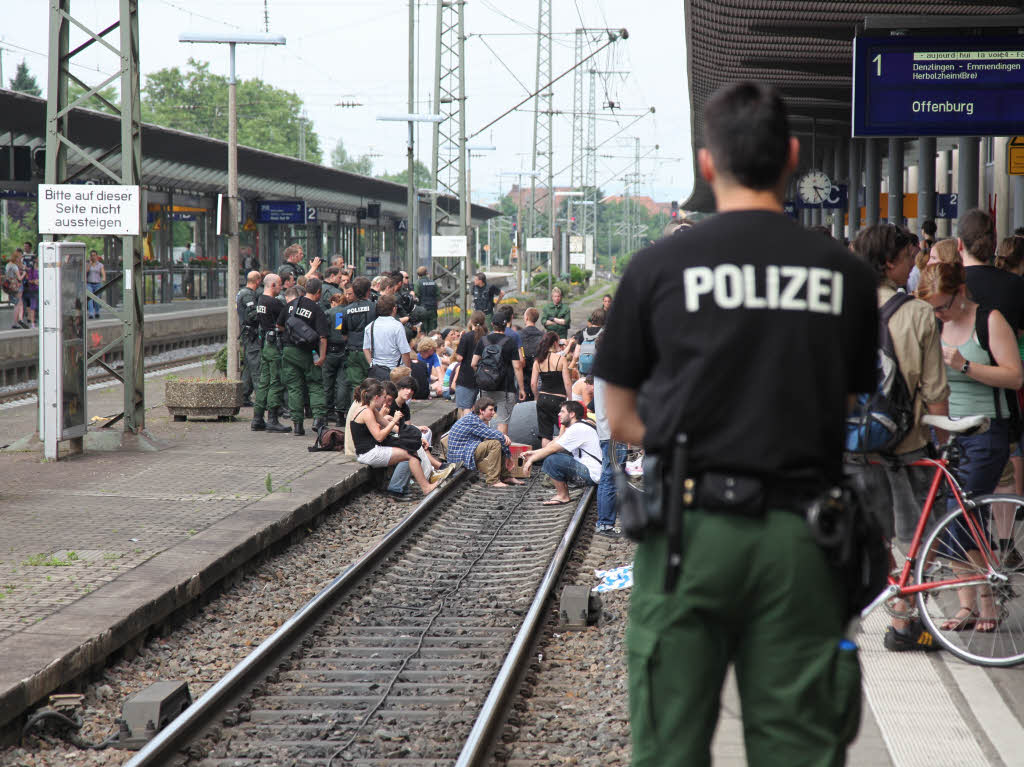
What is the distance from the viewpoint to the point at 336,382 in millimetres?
16547

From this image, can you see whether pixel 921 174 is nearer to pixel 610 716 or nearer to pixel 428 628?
pixel 428 628

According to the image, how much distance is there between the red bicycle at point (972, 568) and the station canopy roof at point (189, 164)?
12.6 metres

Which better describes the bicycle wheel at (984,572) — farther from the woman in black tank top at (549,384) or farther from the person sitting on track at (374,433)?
the woman in black tank top at (549,384)

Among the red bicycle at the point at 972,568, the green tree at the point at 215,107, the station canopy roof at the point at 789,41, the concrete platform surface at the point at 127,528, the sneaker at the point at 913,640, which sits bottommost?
the concrete platform surface at the point at 127,528

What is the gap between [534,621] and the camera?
8258 millimetres

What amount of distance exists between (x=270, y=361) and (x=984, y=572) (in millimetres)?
10759

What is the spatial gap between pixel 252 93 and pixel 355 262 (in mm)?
58585

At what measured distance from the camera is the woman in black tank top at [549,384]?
48.8 feet

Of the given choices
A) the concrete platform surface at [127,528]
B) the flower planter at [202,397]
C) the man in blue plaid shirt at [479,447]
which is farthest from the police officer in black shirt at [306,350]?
the man in blue plaid shirt at [479,447]

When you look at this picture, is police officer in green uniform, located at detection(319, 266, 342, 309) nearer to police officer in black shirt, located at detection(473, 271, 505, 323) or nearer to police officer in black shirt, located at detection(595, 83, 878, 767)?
police officer in black shirt, located at detection(473, 271, 505, 323)

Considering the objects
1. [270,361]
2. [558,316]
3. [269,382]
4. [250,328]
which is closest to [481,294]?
[558,316]

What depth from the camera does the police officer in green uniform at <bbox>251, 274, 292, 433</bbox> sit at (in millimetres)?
15234

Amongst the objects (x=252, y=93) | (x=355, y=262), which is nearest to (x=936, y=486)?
(x=355, y=262)

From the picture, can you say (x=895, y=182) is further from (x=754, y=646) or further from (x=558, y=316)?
(x=754, y=646)
